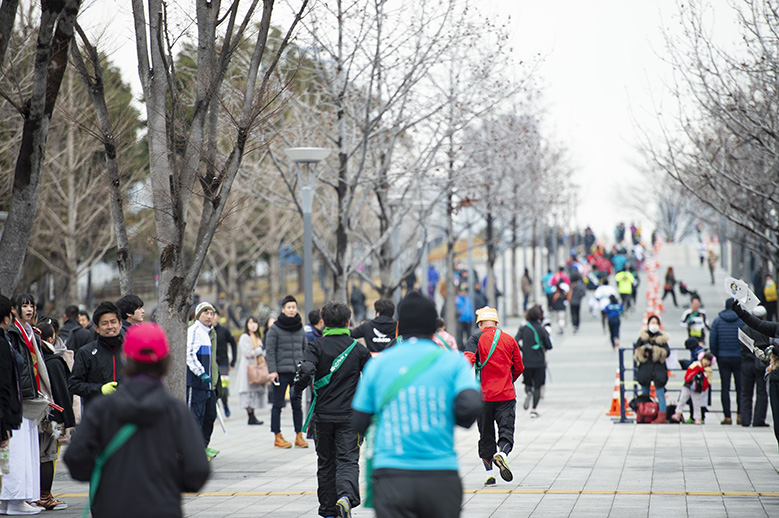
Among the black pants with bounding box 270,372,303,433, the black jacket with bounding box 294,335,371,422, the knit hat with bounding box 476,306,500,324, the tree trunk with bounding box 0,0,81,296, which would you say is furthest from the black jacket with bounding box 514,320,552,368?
the tree trunk with bounding box 0,0,81,296

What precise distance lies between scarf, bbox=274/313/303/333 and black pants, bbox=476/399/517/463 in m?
3.55

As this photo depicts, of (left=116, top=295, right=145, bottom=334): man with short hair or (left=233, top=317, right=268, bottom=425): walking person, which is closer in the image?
(left=116, top=295, right=145, bottom=334): man with short hair

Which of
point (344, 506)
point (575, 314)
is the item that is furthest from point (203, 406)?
point (575, 314)

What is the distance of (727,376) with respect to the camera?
14852 mm

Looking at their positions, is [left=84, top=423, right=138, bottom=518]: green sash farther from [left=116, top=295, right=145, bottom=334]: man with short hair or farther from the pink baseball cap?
[left=116, top=295, right=145, bottom=334]: man with short hair

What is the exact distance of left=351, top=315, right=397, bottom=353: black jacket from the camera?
1145 cm

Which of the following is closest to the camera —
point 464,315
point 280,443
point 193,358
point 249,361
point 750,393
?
point 193,358

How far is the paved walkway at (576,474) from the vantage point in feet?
27.4

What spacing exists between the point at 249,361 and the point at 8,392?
26.8ft

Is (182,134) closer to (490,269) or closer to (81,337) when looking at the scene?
(81,337)

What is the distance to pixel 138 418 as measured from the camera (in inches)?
166

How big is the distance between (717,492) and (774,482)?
851 mm

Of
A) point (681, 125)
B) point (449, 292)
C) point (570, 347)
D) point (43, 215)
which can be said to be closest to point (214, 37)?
point (681, 125)

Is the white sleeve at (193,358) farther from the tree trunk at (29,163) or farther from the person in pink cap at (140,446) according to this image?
the person in pink cap at (140,446)
